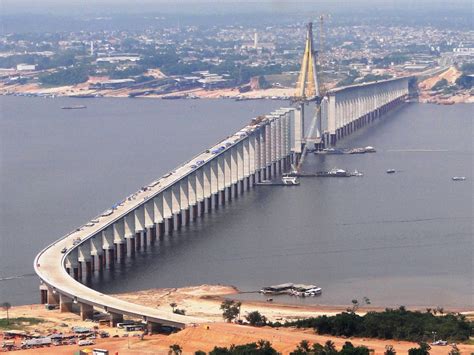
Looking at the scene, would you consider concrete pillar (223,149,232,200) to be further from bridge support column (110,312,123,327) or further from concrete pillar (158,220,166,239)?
bridge support column (110,312,123,327)

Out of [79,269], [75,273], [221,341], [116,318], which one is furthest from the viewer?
[79,269]

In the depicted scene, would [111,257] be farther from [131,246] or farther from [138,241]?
[138,241]

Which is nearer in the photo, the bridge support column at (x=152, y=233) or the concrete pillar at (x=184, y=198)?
the bridge support column at (x=152, y=233)

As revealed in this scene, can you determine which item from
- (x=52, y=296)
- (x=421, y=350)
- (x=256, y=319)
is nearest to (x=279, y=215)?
(x=52, y=296)

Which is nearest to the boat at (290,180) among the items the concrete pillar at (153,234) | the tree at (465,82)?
the concrete pillar at (153,234)

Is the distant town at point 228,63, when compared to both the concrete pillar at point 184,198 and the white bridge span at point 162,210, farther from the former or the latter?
the concrete pillar at point 184,198

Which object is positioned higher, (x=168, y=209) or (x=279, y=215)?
(x=168, y=209)
